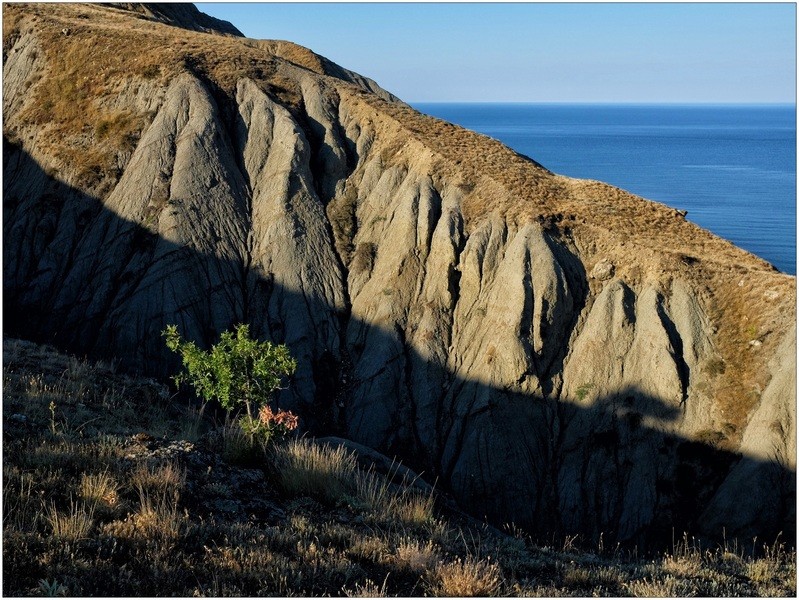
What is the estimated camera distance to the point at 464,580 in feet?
32.4

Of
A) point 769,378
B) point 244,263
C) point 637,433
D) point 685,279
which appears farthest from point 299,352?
point 769,378

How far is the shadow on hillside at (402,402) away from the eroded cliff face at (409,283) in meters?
0.10

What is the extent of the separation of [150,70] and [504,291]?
26.0m

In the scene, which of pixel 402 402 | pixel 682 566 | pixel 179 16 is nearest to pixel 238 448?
pixel 682 566

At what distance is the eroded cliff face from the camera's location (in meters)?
32.1

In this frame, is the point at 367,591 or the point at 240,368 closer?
the point at 367,591

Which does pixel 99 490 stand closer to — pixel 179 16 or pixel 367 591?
pixel 367 591

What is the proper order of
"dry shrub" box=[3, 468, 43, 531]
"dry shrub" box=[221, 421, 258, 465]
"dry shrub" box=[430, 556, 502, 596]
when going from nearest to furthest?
1. "dry shrub" box=[430, 556, 502, 596]
2. "dry shrub" box=[3, 468, 43, 531]
3. "dry shrub" box=[221, 421, 258, 465]

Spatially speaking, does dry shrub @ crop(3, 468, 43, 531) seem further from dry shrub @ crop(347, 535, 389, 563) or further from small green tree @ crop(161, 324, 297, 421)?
small green tree @ crop(161, 324, 297, 421)

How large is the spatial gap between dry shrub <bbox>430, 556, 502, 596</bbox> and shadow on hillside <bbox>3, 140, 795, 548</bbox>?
18.6 m

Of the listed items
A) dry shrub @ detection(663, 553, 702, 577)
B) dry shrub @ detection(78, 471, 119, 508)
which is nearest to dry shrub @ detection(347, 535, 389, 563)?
dry shrub @ detection(78, 471, 119, 508)

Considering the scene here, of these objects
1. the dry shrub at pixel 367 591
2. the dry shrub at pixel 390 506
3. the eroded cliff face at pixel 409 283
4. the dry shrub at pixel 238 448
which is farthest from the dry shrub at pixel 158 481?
the eroded cliff face at pixel 409 283

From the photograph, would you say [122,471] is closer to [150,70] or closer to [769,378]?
[769,378]

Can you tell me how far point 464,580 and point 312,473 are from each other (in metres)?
4.28
